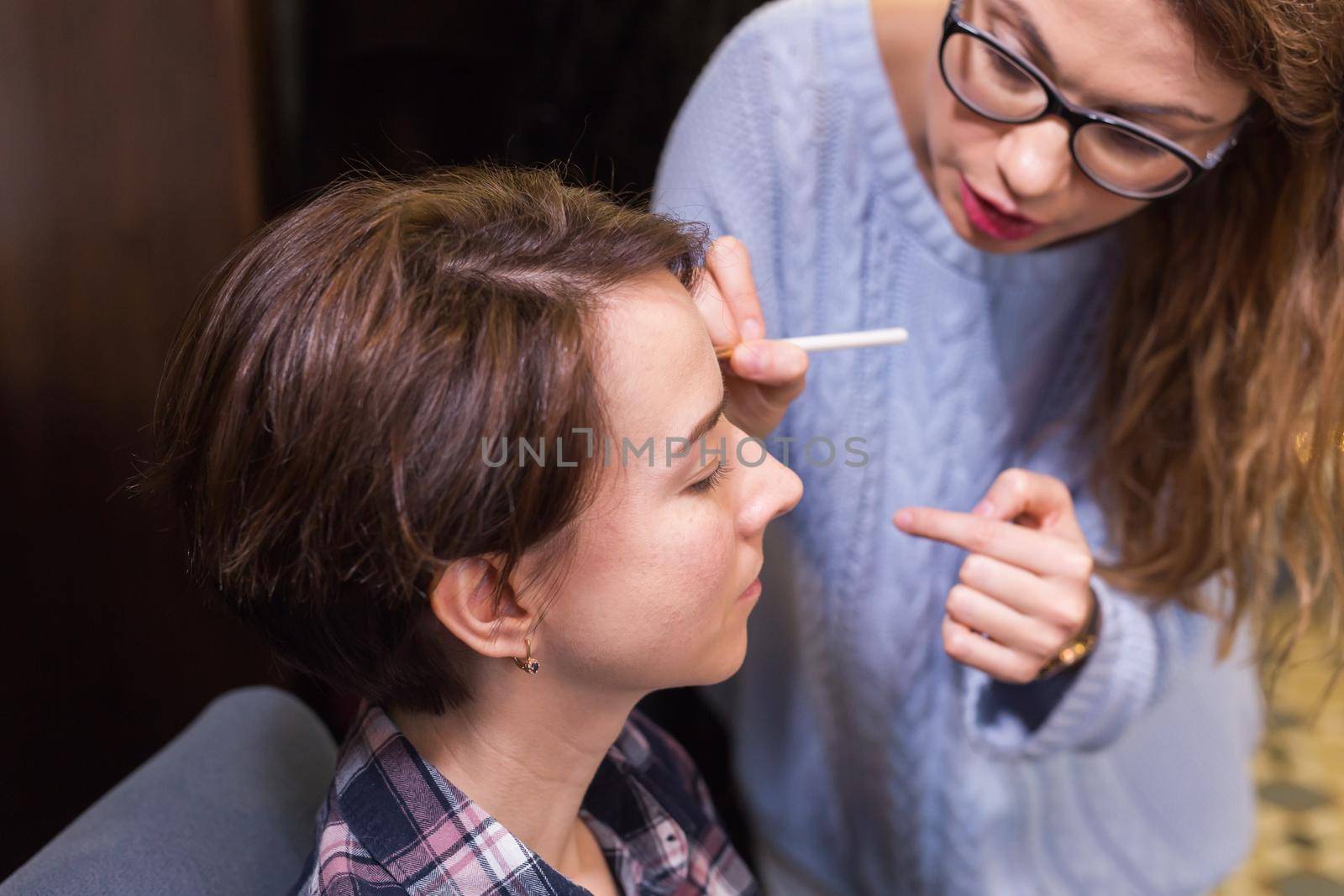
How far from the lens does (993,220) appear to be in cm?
96

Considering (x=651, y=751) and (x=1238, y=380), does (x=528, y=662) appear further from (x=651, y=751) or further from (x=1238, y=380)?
(x=1238, y=380)

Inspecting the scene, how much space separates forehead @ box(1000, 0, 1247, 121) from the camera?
0.79 meters

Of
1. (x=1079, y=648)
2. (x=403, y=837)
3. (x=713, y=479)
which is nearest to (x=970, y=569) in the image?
(x=1079, y=648)

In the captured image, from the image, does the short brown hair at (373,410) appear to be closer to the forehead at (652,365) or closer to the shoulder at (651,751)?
the forehead at (652,365)

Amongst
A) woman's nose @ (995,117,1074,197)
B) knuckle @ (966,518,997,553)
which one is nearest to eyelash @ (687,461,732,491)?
knuckle @ (966,518,997,553)

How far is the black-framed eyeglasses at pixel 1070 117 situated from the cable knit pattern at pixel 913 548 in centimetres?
17

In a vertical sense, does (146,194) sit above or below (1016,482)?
above

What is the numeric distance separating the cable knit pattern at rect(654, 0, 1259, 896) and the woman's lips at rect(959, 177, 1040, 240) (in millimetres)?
119

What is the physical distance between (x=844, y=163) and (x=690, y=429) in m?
0.47

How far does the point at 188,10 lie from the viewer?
1.37 metres

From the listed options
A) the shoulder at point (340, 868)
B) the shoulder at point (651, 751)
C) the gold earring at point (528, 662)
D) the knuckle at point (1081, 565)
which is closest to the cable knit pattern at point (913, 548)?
the knuckle at point (1081, 565)

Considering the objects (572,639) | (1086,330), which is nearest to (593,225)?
(572,639)

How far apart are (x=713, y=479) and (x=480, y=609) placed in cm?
19

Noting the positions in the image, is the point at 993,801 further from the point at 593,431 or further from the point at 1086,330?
the point at 593,431
